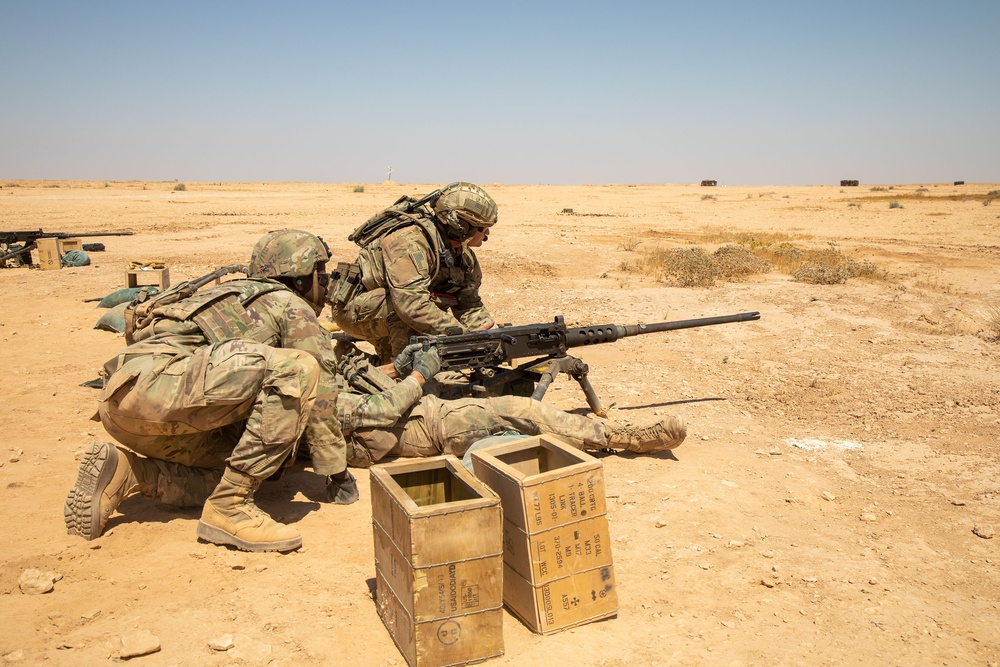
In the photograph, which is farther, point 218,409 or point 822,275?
point 822,275

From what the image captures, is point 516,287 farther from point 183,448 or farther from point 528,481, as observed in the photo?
point 528,481

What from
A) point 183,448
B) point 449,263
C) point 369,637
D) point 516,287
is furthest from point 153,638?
point 516,287

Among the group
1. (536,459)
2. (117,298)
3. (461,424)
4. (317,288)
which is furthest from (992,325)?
(117,298)

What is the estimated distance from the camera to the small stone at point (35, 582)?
3.47 meters

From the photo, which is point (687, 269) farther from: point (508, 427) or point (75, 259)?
point (75, 259)

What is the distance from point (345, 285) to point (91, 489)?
300cm

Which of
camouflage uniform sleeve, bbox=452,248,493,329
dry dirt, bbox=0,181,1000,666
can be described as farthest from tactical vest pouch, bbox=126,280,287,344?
camouflage uniform sleeve, bbox=452,248,493,329

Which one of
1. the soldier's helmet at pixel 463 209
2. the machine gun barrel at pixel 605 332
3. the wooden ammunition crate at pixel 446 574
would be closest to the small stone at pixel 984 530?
the machine gun barrel at pixel 605 332

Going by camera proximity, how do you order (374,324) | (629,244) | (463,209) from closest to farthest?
(463,209) < (374,324) < (629,244)

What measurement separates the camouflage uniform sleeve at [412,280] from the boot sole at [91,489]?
275 cm

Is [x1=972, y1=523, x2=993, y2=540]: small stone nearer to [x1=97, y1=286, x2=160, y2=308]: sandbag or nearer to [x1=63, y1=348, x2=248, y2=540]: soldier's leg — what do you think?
[x1=63, y1=348, x2=248, y2=540]: soldier's leg

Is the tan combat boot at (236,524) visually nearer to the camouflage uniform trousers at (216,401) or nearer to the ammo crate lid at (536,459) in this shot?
the camouflage uniform trousers at (216,401)

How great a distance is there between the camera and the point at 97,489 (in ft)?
12.8

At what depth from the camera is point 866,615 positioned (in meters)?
3.38
